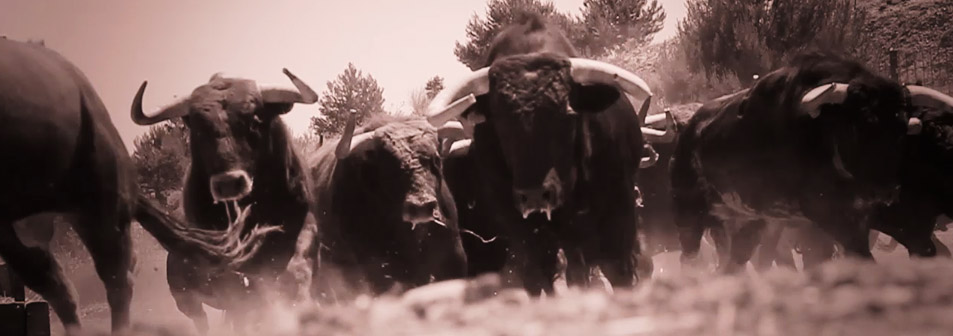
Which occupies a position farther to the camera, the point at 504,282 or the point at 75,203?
the point at 504,282

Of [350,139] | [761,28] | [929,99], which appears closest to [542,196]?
[350,139]

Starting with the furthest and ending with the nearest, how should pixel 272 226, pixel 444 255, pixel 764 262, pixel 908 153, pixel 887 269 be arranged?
pixel 764 262 → pixel 908 153 → pixel 444 255 → pixel 272 226 → pixel 887 269

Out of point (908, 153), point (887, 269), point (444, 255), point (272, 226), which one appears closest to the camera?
point (887, 269)

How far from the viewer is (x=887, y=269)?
283 cm

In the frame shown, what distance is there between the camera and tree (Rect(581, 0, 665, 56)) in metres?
4.16

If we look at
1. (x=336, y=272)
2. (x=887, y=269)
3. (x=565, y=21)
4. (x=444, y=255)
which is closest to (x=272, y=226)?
(x=336, y=272)

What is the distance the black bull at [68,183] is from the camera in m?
2.68

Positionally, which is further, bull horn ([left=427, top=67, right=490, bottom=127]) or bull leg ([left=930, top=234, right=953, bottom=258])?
bull leg ([left=930, top=234, right=953, bottom=258])

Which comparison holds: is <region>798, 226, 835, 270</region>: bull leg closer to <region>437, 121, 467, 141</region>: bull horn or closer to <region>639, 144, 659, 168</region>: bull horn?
<region>639, 144, 659, 168</region>: bull horn

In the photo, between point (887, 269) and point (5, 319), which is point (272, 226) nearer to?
point (5, 319)

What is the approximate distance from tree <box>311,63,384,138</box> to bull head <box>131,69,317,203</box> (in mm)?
351

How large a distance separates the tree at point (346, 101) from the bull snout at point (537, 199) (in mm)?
953

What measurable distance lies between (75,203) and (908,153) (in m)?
3.33

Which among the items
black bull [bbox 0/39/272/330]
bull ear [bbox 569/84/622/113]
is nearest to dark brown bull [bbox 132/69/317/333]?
black bull [bbox 0/39/272/330]
